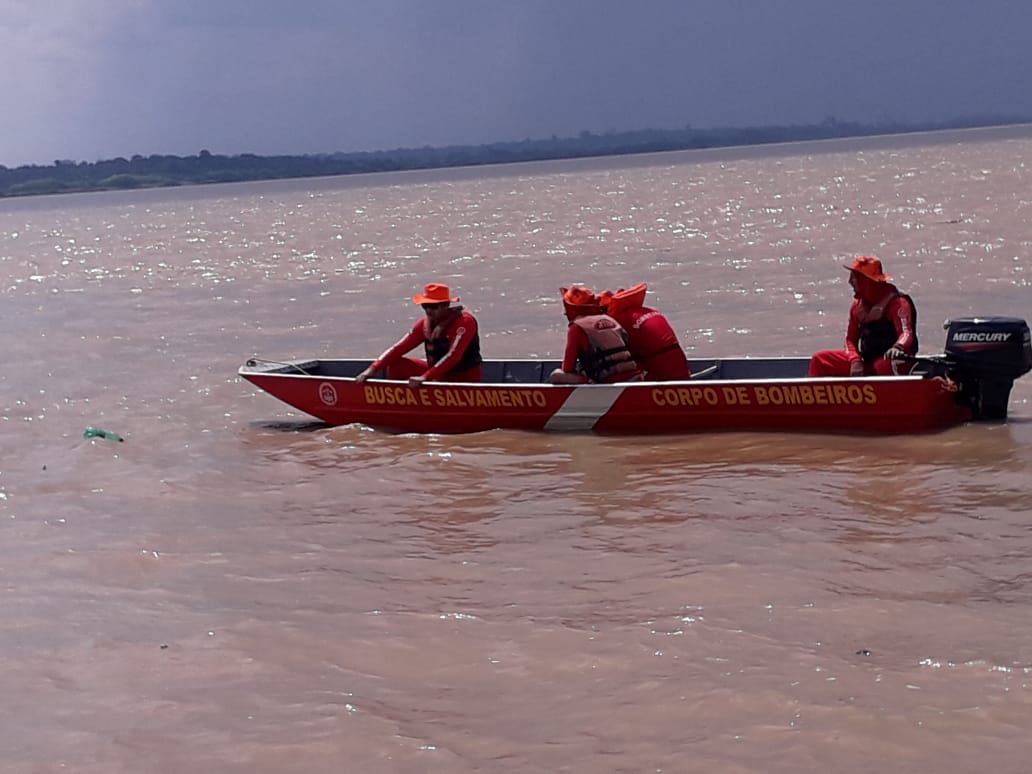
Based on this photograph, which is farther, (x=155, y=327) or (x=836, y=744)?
(x=155, y=327)

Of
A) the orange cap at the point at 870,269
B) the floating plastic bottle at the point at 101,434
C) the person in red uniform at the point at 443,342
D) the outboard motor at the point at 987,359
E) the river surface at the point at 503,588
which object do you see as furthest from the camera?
the floating plastic bottle at the point at 101,434

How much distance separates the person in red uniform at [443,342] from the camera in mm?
12312

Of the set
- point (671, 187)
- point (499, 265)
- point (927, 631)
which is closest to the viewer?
point (927, 631)

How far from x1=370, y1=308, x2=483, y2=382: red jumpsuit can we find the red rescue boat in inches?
9.0

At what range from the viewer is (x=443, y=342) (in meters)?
12.5

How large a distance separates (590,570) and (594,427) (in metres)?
3.99

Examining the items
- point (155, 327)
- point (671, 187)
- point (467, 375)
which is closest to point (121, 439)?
point (467, 375)

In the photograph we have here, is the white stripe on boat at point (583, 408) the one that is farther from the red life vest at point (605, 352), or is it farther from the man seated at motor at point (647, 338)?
the man seated at motor at point (647, 338)

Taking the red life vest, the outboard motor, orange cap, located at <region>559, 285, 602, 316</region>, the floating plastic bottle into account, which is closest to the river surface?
the floating plastic bottle

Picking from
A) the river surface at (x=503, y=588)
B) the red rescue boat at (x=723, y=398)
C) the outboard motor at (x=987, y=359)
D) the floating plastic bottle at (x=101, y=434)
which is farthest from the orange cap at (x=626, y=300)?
the floating plastic bottle at (x=101, y=434)

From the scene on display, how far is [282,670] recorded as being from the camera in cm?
657

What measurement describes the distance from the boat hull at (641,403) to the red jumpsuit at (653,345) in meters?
0.36

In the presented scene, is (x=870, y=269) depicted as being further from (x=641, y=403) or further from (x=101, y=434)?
(x=101, y=434)

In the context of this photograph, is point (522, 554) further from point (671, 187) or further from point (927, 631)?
point (671, 187)
